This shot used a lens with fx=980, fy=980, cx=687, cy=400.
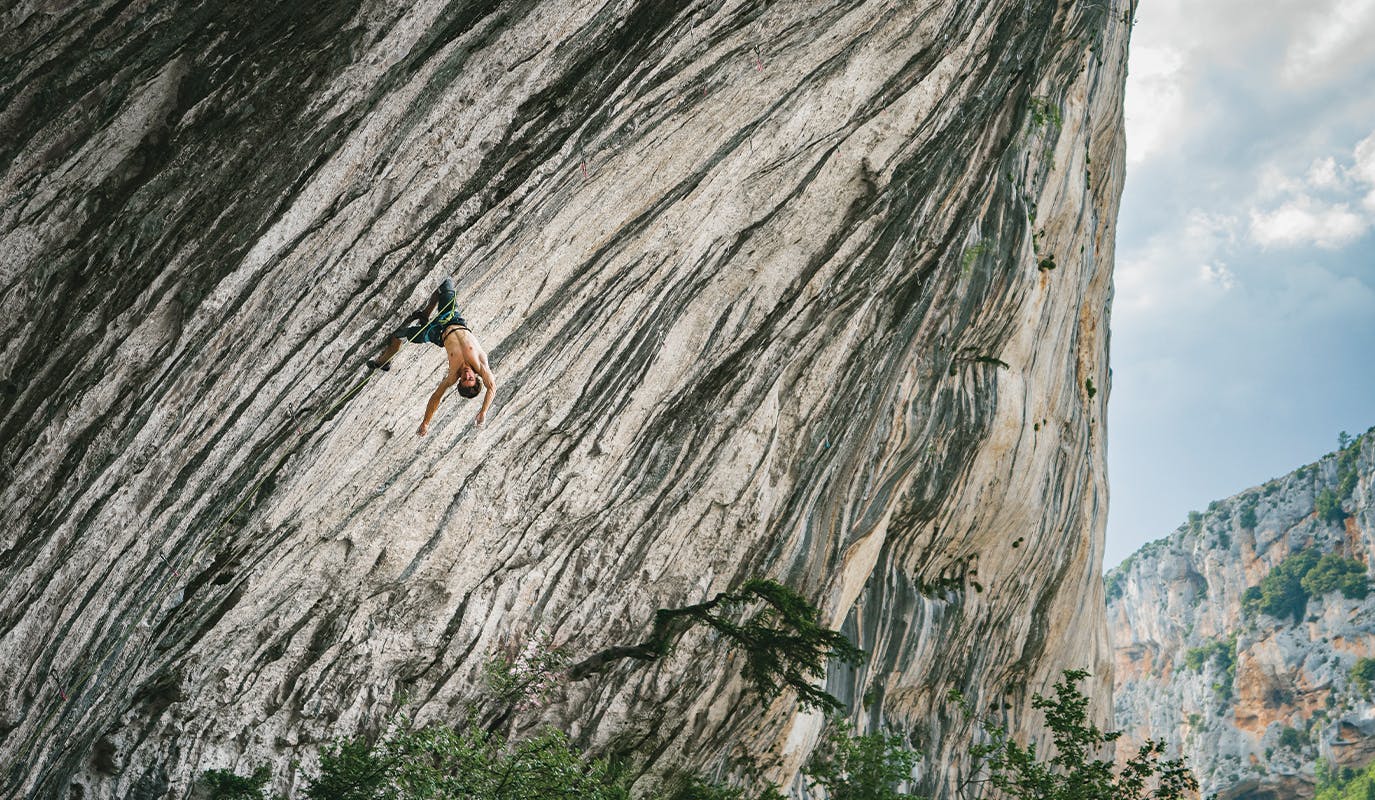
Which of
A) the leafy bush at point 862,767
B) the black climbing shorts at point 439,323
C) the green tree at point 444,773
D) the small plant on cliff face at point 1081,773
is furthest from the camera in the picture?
the leafy bush at point 862,767

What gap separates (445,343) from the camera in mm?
10266

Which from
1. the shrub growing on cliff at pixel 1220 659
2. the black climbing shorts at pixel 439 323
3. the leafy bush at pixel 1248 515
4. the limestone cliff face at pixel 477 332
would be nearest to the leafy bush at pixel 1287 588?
the shrub growing on cliff at pixel 1220 659

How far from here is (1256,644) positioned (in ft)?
282

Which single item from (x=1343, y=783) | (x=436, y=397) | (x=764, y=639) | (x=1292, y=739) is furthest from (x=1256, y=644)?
(x=436, y=397)

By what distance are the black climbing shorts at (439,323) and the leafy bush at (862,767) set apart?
38.6 feet

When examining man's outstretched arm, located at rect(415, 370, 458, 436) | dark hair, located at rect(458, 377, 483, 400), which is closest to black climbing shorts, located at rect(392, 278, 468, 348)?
man's outstretched arm, located at rect(415, 370, 458, 436)

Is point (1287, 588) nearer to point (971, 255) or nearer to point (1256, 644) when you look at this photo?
point (1256, 644)

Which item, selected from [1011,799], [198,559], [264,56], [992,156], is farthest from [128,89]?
[1011,799]

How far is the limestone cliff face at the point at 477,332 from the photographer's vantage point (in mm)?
8328

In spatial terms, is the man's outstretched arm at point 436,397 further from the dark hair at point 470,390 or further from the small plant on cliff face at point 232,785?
the small plant on cliff face at point 232,785

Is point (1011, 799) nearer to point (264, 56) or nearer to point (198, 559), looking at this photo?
point (198, 559)

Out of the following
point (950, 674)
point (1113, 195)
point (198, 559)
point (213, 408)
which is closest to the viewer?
point (213, 408)

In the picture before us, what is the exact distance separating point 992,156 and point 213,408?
514 inches

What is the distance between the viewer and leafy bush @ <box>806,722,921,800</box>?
17.5m
